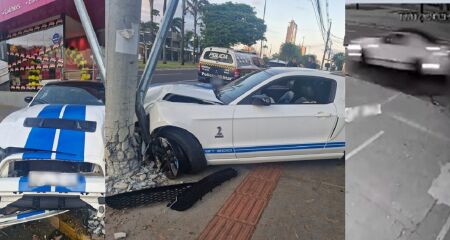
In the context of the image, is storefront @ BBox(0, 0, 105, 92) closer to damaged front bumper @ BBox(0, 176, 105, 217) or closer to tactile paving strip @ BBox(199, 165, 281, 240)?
damaged front bumper @ BBox(0, 176, 105, 217)

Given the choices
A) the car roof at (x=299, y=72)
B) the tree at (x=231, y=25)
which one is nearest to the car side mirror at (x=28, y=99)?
the tree at (x=231, y=25)

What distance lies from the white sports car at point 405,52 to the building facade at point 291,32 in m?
0.22

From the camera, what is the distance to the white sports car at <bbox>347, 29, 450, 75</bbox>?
46.1 inches

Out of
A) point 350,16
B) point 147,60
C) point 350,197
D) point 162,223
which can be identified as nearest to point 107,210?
point 162,223

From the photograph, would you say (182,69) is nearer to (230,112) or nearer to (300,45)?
(230,112)

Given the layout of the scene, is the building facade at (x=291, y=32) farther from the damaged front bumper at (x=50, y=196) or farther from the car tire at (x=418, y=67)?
the damaged front bumper at (x=50, y=196)

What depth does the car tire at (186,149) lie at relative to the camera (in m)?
1.13

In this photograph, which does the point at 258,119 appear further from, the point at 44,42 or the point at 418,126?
the point at 44,42

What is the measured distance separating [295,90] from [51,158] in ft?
3.15

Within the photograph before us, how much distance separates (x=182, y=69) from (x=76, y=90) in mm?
440

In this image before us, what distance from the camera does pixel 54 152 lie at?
1.15 meters

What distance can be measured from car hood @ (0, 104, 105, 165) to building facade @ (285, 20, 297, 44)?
2.50 feet

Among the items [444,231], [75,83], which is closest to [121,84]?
[75,83]

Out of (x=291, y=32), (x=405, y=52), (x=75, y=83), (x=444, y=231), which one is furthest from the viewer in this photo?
(x=444, y=231)
